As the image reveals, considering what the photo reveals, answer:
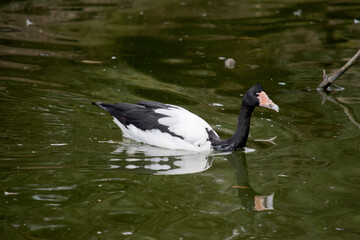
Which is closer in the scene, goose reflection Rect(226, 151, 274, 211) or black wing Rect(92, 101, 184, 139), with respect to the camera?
goose reflection Rect(226, 151, 274, 211)

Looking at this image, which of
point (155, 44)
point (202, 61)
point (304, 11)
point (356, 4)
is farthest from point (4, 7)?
point (356, 4)

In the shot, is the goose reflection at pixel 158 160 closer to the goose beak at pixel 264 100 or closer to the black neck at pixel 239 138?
the black neck at pixel 239 138

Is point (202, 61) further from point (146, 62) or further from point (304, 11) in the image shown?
point (304, 11)

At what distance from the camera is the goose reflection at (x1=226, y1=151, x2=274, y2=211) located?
634cm

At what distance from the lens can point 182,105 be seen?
31.5 ft

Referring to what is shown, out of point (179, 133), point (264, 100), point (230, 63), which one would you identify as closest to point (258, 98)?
point (264, 100)

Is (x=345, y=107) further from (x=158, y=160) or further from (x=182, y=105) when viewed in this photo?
(x=158, y=160)

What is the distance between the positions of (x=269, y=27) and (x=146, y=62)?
3.73 m

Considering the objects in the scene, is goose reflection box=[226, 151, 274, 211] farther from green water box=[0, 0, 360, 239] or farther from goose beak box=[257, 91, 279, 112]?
goose beak box=[257, 91, 279, 112]

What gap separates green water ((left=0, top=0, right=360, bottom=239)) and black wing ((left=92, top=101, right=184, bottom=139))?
29 cm

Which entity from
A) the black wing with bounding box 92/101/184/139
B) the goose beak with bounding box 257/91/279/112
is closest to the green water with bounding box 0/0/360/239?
the black wing with bounding box 92/101/184/139

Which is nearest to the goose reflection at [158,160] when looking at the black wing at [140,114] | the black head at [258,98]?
the black wing at [140,114]

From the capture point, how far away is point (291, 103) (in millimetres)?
9648

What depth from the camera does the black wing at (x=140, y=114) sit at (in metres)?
8.27
